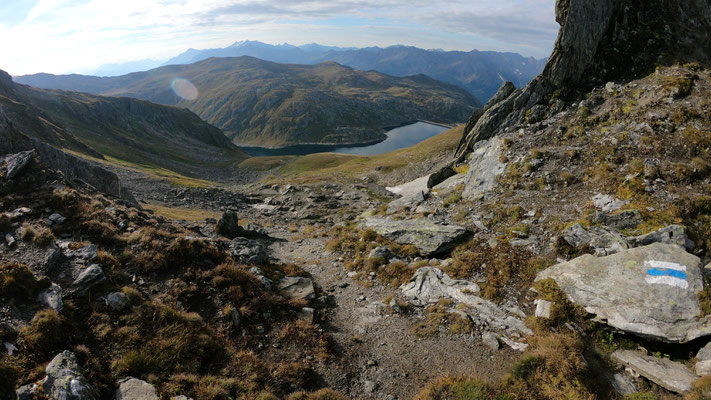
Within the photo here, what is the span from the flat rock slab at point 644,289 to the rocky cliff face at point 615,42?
23188mm

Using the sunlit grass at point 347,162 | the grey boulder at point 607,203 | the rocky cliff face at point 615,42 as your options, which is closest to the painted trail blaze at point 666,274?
the grey boulder at point 607,203

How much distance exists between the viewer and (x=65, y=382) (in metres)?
8.45

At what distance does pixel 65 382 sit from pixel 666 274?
20859mm

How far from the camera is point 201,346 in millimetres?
11500

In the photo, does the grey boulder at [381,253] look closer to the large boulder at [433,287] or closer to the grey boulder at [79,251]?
the large boulder at [433,287]

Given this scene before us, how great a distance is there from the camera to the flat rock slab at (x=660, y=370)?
9.64 m

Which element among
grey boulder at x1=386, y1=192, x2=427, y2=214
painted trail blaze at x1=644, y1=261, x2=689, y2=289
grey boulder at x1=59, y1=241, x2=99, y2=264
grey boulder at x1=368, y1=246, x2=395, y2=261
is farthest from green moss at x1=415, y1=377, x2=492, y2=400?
grey boulder at x1=386, y1=192, x2=427, y2=214

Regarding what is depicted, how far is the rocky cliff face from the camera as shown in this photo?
28.9 m

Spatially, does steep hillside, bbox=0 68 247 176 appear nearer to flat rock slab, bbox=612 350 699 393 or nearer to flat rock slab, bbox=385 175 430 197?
flat rock slab, bbox=385 175 430 197

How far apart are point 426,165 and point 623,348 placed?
6699 centimetres

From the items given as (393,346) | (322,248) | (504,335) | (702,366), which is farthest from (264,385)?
(322,248)

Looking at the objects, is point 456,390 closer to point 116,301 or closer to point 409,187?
point 116,301

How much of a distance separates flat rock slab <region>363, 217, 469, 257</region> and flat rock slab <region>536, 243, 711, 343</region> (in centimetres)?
667

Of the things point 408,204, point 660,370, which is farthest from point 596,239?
Result: point 408,204
